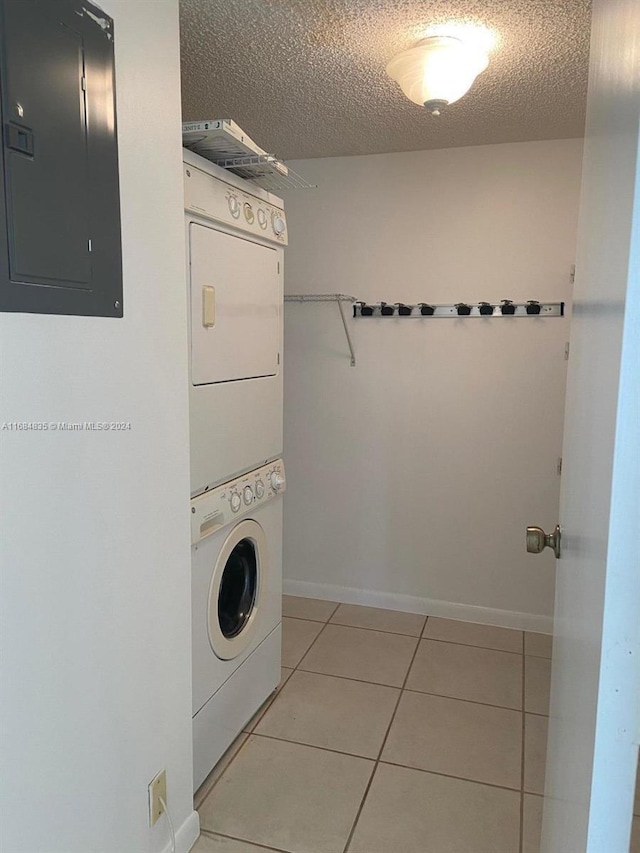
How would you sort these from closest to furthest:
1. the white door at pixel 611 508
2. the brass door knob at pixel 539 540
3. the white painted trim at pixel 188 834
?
the white door at pixel 611 508 < the brass door knob at pixel 539 540 < the white painted trim at pixel 188 834

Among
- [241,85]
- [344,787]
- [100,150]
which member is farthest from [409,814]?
[241,85]

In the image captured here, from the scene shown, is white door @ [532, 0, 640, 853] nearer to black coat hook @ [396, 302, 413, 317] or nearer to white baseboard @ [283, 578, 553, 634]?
black coat hook @ [396, 302, 413, 317]

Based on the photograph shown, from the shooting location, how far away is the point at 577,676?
77 centimetres

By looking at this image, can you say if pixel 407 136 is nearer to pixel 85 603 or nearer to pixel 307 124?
pixel 307 124

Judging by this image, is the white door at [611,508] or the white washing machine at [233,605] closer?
the white door at [611,508]

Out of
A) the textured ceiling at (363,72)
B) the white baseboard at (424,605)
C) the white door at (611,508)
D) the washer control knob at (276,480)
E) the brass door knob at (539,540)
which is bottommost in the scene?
the white baseboard at (424,605)

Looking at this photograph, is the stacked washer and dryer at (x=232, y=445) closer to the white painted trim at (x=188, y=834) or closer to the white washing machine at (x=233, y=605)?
the white washing machine at (x=233, y=605)

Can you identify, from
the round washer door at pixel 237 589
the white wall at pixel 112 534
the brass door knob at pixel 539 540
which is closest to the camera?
the white wall at pixel 112 534

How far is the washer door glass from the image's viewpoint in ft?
6.73

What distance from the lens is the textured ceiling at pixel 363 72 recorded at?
1.65 m

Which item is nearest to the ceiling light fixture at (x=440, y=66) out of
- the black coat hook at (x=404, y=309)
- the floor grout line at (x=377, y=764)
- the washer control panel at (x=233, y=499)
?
the black coat hook at (x=404, y=309)

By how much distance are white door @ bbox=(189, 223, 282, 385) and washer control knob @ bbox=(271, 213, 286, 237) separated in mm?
64

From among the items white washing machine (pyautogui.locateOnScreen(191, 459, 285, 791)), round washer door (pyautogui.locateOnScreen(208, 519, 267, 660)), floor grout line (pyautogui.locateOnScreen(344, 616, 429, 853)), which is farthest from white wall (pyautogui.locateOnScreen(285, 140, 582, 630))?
round washer door (pyautogui.locateOnScreen(208, 519, 267, 660))

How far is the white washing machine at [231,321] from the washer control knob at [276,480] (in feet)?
0.21
